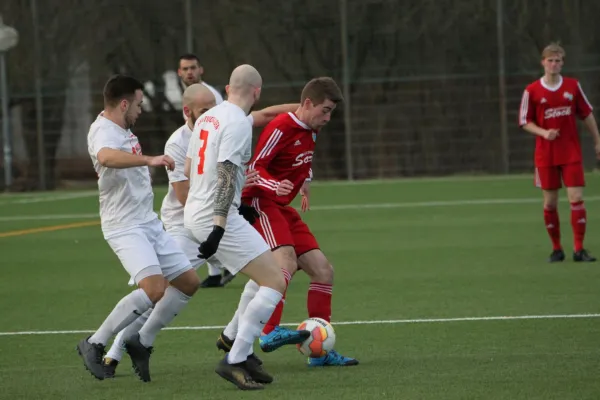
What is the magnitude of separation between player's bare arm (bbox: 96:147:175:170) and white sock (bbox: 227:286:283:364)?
0.94m

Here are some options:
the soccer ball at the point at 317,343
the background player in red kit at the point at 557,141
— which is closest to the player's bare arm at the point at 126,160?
the soccer ball at the point at 317,343

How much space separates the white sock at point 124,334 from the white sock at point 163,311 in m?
0.04

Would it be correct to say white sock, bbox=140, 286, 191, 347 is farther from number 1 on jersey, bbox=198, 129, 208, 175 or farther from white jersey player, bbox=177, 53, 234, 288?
white jersey player, bbox=177, 53, 234, 288

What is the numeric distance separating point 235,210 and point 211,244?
503 mm

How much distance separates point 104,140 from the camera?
25.1 feet

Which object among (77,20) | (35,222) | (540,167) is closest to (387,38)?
(77,20)

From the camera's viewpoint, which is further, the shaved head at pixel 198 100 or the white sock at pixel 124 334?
the shaved head at pixel 198 100

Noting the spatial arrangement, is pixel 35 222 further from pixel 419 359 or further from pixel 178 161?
pixel 419 359

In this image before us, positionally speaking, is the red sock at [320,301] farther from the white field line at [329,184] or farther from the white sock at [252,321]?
the white field line at [329,184]

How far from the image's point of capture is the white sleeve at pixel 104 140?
7.64 m

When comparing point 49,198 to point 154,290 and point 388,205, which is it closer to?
point 388,205

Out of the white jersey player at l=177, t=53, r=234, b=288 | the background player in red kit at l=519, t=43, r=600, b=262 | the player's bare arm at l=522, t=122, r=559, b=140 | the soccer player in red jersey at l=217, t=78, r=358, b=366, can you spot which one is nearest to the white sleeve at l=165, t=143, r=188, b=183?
the white jersey player at l=177, t=53, r=234, b=288

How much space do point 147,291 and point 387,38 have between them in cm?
2058

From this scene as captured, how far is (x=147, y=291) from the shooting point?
25.0 feet
